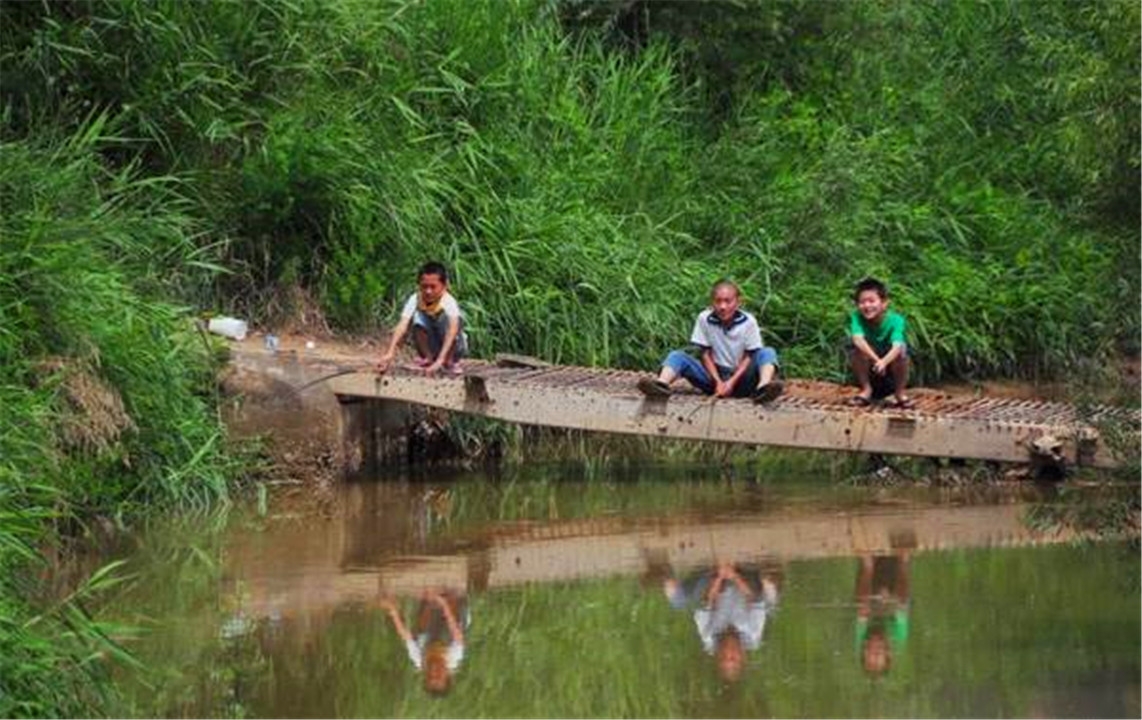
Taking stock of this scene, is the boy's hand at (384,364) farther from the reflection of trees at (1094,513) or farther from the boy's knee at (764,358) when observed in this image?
the reflection of trees at (1094,513)

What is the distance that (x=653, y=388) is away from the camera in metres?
14.9

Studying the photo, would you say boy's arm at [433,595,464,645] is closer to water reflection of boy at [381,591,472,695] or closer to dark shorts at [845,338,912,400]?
water reflection of boy at [381,591,472,695]

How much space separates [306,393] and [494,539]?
2154 millimetres

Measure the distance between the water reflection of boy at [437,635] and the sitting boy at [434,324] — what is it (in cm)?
362

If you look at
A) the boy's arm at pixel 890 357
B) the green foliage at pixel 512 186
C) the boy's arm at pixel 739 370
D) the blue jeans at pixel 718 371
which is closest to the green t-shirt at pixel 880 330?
the boy's arm at pixel 890 357

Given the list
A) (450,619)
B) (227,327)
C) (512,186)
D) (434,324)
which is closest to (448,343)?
(434,324)

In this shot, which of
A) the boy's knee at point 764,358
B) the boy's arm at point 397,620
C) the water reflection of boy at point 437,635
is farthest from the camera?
the boy's knee at point 764,358

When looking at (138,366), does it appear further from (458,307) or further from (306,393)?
(458,307)

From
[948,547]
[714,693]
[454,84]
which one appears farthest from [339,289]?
[714,693]

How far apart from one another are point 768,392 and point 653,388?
0.67 meters

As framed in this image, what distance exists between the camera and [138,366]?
1373 centimetres

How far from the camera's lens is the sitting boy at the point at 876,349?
15.3 meters

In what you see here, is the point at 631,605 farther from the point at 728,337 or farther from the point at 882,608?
the point at 728,337

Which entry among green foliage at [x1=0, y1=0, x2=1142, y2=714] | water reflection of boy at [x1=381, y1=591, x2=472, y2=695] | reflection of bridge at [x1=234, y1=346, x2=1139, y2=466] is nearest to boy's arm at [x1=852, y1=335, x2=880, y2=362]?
reflection of bridge at [x1=234, y1=346, x2=1139, y2=466]
